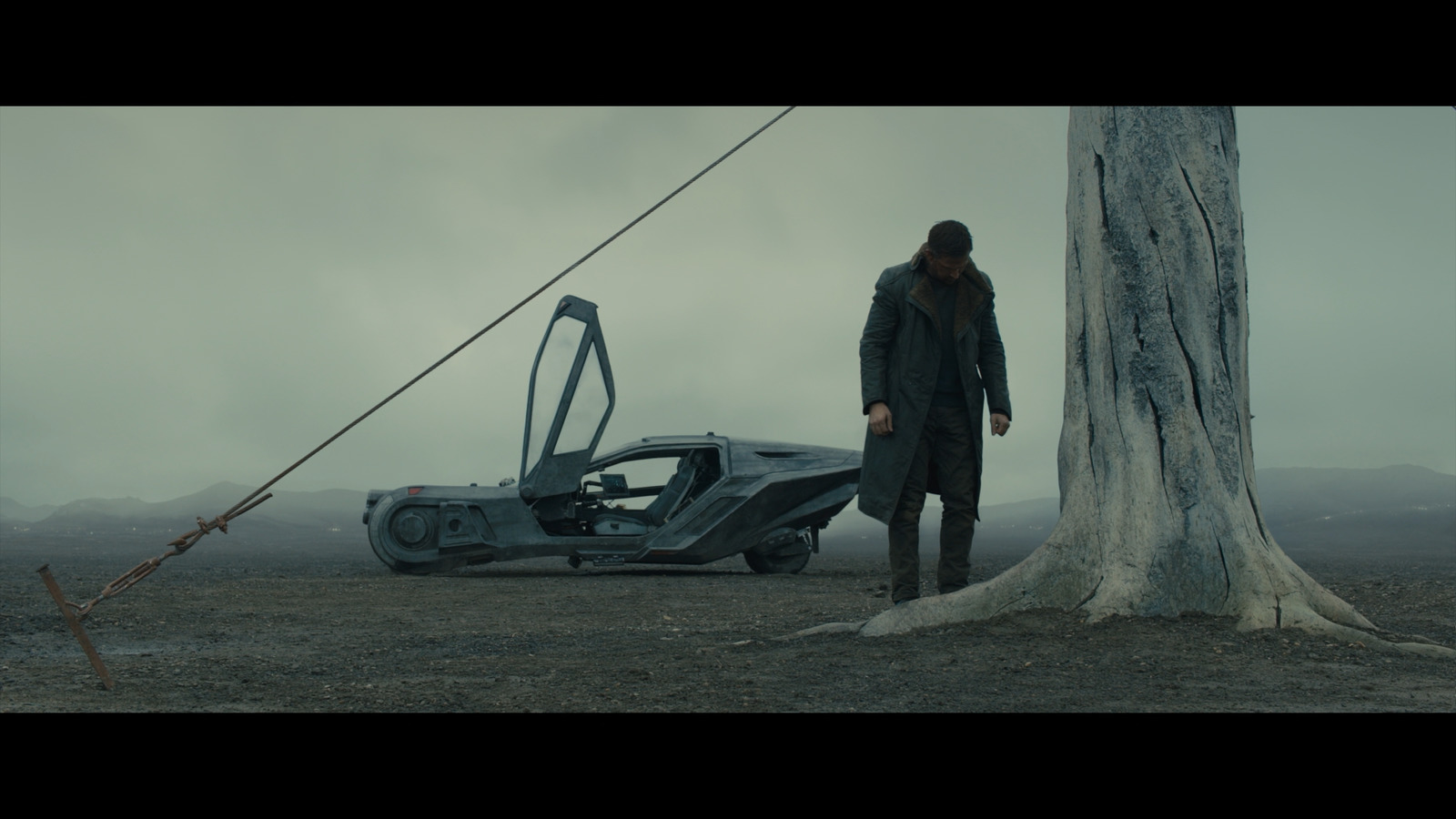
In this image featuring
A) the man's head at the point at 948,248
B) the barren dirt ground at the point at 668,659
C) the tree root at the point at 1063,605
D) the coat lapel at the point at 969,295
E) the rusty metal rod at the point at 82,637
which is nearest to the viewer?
the barren dirt ground at the point at 668,659

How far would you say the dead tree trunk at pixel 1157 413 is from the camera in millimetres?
4594

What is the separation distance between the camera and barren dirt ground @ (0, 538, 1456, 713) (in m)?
3.35

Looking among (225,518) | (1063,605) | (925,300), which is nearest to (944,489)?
(1063,605)

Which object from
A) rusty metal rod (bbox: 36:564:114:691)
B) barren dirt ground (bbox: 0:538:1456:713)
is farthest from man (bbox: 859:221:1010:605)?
rusty metal rod (bbox: 36:564:114:691)

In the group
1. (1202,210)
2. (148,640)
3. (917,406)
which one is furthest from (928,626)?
(148,640)

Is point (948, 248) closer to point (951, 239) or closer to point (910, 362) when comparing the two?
point (951, 239)

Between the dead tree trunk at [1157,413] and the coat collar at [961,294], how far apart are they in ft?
2.20

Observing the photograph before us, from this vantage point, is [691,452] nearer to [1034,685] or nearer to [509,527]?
[509,527]

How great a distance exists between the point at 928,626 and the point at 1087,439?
3.99 feet

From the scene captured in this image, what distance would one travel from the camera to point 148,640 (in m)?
5.25

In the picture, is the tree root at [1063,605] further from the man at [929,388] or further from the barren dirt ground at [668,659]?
the man at [929,388]

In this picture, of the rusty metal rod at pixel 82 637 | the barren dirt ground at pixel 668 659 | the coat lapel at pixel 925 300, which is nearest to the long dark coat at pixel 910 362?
the coat lapel at pixel 925 300

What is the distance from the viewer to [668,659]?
421cm

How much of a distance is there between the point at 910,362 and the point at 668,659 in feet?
5.61
